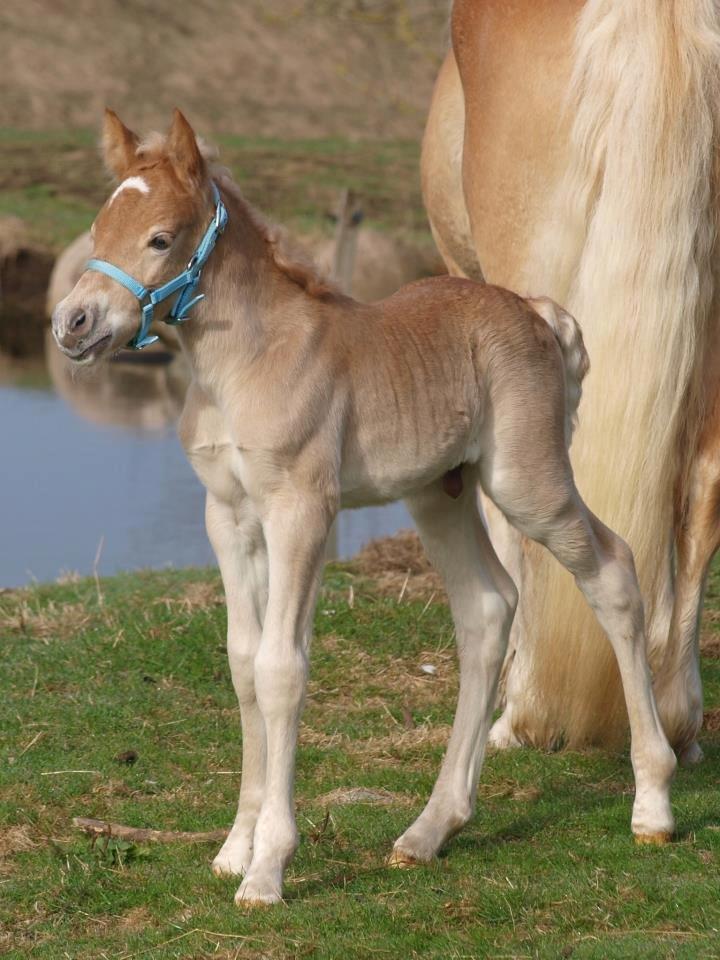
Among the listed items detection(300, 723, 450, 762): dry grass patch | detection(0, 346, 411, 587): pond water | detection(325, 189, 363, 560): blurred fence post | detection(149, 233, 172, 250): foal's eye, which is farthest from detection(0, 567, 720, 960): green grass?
detection(325, 189, 363, 560): blurred fence post

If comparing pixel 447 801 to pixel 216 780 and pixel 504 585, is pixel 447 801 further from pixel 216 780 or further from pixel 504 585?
pixel 216 780

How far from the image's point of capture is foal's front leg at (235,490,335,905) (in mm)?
3279

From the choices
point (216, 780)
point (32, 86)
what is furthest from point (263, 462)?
point (32, 86)

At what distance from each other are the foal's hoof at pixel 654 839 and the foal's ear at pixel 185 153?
194 centimetres

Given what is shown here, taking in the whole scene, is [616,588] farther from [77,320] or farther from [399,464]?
[77,320]

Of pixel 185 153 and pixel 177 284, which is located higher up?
pixel 185 153

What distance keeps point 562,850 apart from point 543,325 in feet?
4.36

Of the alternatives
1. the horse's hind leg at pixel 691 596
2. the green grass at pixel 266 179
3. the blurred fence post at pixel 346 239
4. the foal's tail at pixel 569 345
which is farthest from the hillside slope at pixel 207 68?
the foal's tail at pixel 569 345

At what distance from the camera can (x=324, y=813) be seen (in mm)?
4199

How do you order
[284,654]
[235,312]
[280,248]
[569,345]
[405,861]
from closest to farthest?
[284,654] → [235,312] → [280,248] → [405,861] → [569,345]

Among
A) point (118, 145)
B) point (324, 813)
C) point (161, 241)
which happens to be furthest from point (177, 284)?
point (324, 813)

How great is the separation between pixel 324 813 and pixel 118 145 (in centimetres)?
194

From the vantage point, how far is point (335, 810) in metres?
4.19

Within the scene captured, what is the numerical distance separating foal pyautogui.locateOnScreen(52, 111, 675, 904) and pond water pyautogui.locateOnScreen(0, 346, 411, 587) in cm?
453
